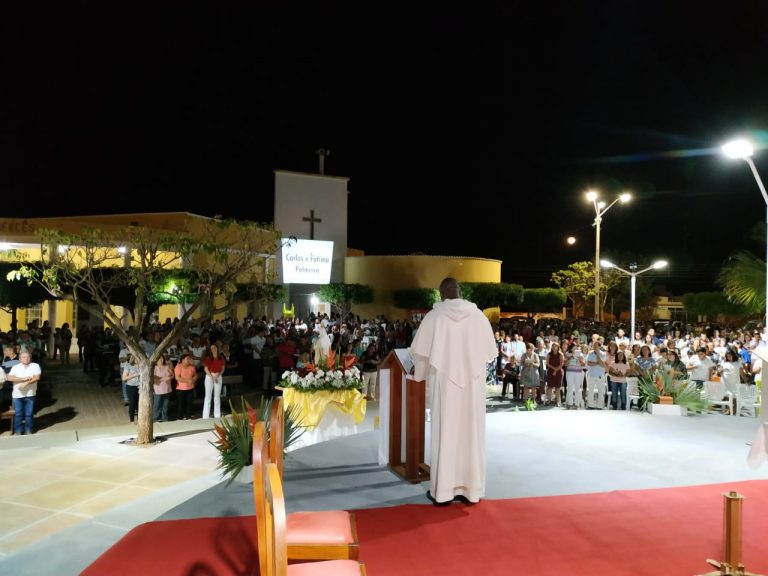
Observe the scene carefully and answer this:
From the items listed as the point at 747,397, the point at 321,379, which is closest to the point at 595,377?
the point at 747,397

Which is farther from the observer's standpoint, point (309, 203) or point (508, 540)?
point (309, 203)

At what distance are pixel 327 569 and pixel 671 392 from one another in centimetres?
792

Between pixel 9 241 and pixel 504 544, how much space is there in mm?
21599

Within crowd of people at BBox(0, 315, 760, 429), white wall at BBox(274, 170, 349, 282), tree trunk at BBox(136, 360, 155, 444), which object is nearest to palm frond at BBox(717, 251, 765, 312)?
crowd of people at BBox(0, 315, 760, 429)

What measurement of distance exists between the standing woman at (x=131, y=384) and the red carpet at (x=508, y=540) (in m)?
7.52

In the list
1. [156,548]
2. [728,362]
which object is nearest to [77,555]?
[156,548]

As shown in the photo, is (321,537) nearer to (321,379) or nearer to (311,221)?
(321,379)

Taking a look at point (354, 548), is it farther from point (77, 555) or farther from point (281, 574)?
point (77, 555)

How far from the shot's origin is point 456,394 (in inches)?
185

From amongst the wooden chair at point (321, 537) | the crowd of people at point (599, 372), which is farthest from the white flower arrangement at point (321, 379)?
the wooden chair at point (321, 537)

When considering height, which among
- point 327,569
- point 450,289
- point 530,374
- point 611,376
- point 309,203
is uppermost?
point 309,203

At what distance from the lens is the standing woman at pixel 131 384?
36.8 feet

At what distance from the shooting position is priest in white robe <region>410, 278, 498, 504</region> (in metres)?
4.64

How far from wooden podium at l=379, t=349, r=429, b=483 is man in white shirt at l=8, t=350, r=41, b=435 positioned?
734 cm
